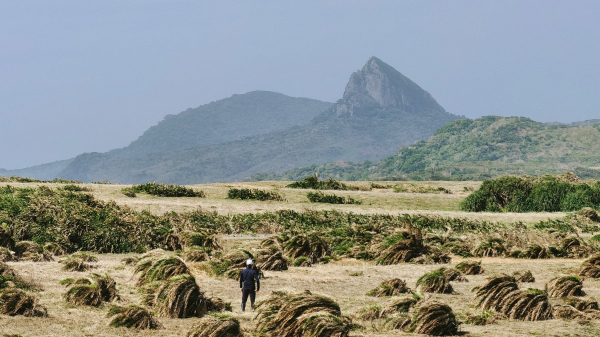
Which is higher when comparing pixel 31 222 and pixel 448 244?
pixel 31 222

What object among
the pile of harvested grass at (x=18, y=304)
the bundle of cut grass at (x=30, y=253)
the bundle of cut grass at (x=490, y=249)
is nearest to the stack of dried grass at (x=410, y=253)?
the bundle of cut grass at (x=490, y=249)

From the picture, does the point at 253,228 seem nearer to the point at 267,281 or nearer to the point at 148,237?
the point at 148,237

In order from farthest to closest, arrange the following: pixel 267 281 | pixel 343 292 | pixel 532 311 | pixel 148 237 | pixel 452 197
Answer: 1. pixel 452 197
2. pixel 148 237
3. pixel 267 281
4. pixel 343 292
5. pixel 532 311

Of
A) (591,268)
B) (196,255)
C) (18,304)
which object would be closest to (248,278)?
(18,304)

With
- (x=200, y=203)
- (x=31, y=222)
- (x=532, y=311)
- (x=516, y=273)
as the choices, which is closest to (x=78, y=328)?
(x=532, y=311)

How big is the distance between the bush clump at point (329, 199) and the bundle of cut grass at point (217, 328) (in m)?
42.6

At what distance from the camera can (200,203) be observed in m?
49.7

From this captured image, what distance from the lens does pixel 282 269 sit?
2714cm

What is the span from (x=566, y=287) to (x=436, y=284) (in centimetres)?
439

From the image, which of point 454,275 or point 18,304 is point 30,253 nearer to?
point 18,304

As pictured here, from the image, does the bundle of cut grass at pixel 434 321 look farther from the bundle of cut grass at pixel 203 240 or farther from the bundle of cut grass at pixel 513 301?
the bundle of cut grass at pixel 203 240

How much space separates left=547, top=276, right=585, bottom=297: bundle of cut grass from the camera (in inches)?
842

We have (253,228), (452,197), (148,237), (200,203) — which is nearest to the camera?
(148,237)

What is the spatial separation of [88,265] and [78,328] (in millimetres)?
10361
